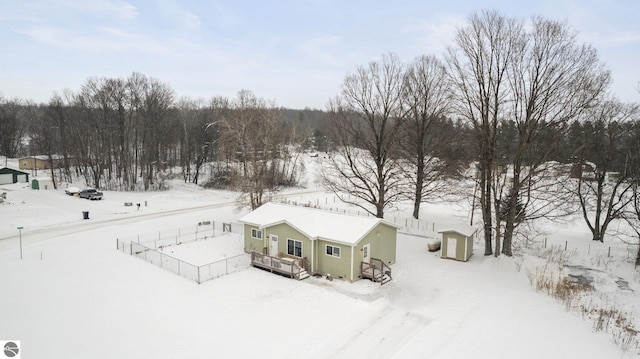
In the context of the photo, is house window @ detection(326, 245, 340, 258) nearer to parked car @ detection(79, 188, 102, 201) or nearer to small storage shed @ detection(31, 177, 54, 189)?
parked car @ detection(79, 188, 102, 201)

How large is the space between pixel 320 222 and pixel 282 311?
6.37m

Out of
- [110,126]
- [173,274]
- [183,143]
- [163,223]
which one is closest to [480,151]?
[173,274]

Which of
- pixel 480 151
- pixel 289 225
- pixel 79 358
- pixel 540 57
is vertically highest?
pixel 540 57

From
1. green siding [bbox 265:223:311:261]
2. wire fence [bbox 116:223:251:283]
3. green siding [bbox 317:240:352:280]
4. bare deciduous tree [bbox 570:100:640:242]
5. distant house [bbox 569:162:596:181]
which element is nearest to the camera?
green siding [bbox 317:240:352:280]

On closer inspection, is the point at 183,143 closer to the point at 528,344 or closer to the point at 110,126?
the point at 110,126

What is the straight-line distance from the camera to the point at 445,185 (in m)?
29.3

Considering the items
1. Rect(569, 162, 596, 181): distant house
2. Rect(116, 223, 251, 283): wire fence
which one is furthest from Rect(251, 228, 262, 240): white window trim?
Rect(569, 162, 596, 181): distant house

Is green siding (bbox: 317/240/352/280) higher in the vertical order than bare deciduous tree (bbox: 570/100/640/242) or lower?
lower

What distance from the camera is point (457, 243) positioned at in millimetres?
21609

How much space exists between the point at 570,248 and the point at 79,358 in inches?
1056

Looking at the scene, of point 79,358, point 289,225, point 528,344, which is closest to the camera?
point 79,358

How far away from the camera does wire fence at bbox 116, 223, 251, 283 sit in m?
19.0

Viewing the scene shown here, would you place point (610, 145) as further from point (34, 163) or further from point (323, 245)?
point (34, 163)

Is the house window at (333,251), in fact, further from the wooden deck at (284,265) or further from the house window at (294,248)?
the house window at (294,248)
